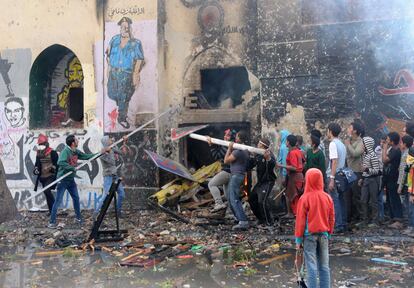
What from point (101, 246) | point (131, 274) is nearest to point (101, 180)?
point (101, 246)

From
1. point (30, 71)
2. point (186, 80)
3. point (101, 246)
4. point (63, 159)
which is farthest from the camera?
point (30, 71)

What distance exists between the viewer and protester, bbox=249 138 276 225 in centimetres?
838

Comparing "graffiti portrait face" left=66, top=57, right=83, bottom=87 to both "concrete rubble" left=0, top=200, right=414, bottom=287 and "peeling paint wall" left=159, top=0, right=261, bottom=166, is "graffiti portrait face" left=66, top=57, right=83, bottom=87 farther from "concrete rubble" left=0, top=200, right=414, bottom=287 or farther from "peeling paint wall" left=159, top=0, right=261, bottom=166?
"concrete rubble" left=0, top=200, right=414, bottom=287

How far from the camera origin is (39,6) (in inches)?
471

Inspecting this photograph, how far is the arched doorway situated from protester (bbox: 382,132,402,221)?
7.68 meters

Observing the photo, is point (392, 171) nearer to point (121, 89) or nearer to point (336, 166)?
point (336, 166)

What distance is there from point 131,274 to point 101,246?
166cm

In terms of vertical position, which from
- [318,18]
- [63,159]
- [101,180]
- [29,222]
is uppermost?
[318,18]

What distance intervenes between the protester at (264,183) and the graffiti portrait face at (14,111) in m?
6.85

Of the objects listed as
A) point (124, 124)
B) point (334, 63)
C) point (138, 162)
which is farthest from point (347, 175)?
point (124, 124)

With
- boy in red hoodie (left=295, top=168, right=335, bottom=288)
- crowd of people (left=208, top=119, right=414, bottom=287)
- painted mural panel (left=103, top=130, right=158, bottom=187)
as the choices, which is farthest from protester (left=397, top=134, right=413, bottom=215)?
painted mural panel (left=103, top=130, right=158, bottom=187)

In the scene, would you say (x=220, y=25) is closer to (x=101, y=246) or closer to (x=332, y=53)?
(x=332, y=53)

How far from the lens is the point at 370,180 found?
820cm

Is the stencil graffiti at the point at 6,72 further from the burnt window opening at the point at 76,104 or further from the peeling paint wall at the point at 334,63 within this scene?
the peeling paint wall at the point at 334,63
